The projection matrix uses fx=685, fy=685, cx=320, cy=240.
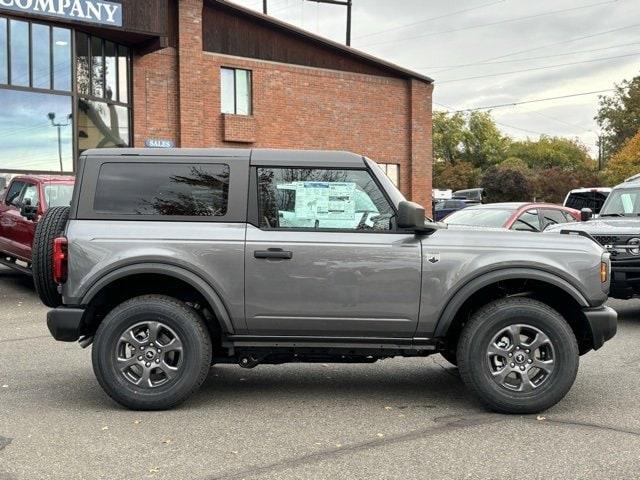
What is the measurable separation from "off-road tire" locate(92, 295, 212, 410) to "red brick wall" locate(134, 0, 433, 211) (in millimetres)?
16365

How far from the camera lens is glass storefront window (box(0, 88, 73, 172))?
17.8 metres

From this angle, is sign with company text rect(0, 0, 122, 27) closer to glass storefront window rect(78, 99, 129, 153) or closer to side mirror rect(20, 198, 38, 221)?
glass storefront window rect(78, 99, 129, 153)

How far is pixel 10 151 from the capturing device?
58.7 feet

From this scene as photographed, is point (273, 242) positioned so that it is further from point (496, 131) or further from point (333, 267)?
point (496, 131)

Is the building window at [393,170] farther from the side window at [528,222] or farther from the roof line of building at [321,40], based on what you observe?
the side window at [528,222]

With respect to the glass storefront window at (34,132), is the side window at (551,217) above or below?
below

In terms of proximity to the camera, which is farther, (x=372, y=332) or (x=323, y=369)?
(x=323, y=369)

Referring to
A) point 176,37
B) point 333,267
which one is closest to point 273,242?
point 333,267

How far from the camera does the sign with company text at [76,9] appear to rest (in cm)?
1706

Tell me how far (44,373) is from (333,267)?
10.3 feet

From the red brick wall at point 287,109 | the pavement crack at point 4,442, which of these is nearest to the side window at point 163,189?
the pavement crack at point 4,442

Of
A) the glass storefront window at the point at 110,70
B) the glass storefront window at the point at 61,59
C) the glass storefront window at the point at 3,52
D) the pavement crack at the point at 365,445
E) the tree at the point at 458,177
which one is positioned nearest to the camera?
the pavement crack at the point at 365,445

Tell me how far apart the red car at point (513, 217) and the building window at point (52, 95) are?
38.4 ft

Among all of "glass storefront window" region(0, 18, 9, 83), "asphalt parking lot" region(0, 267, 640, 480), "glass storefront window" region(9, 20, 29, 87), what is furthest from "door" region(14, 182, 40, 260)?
"glass storefront window" region(9, 20, 29, 87)
